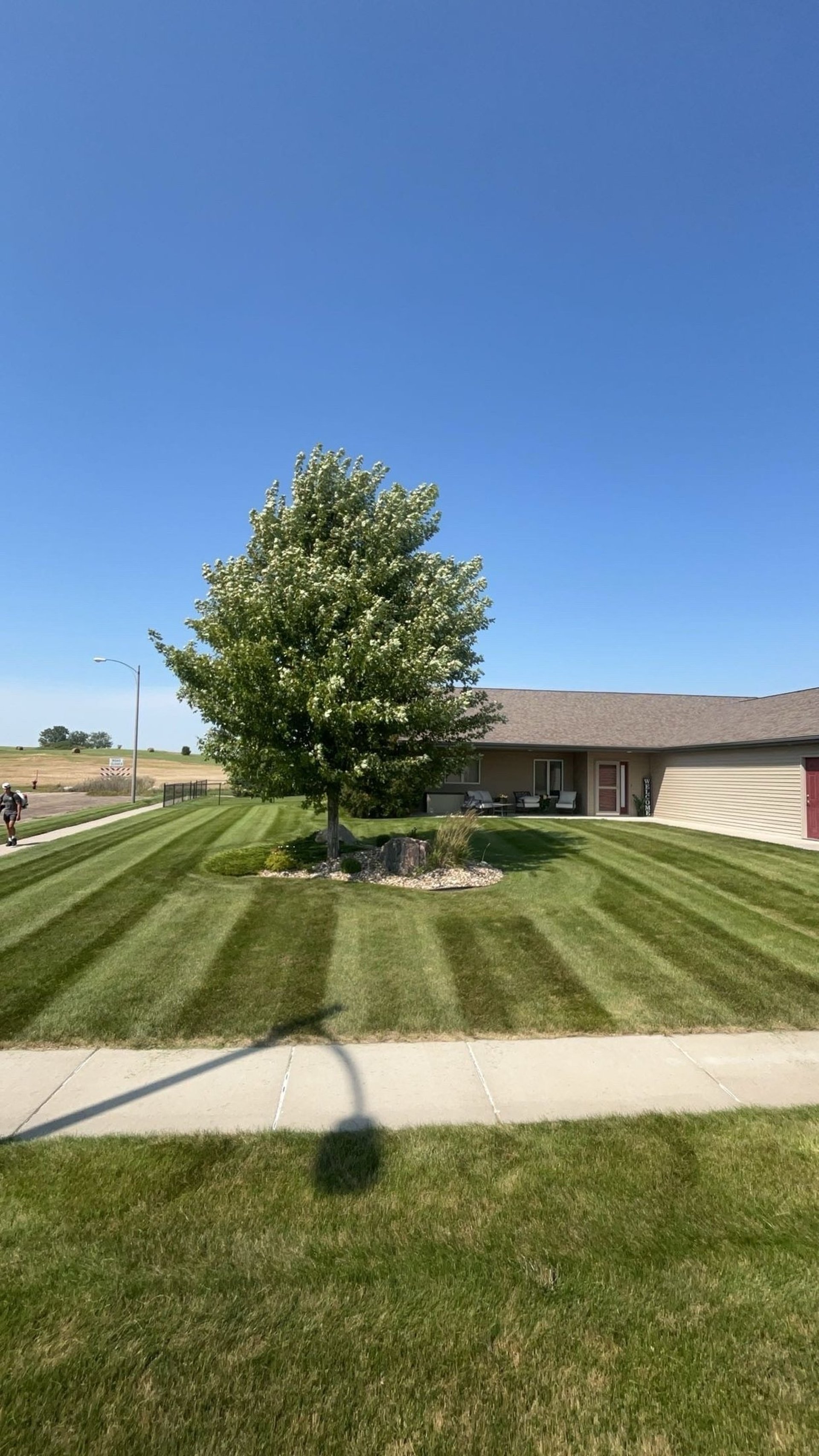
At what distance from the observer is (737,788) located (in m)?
23.3

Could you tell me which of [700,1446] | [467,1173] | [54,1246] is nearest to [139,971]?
[54,1246]

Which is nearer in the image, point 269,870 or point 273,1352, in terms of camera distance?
point 273,1352

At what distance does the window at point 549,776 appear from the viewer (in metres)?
29.5

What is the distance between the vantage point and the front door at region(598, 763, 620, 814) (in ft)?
93.9

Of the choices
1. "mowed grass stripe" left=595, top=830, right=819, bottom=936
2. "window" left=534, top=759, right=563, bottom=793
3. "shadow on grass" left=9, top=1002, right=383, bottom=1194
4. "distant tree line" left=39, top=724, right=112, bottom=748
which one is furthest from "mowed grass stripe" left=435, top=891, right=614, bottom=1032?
"distant tree line" left=39, top=724, right=112, bottom=748

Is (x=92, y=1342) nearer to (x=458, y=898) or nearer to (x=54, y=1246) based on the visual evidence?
(x=54, y=1246)

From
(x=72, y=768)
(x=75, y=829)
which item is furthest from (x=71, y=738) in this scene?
(x=75, y=829)

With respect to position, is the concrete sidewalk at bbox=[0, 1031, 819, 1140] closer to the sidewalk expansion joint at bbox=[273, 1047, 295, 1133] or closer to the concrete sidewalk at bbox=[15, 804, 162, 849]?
the sidewalk expansion joint at bbox=[273, 1047, 295, 1133]

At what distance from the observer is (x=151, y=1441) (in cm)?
260

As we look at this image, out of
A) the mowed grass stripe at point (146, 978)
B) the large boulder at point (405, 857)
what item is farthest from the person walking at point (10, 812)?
the large boulder at point (405, 857)

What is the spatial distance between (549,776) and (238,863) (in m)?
18.6

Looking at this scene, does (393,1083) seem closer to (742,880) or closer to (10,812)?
(742,880)

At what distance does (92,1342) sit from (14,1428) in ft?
1.39

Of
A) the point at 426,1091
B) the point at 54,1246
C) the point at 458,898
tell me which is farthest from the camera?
the point at 458,898
